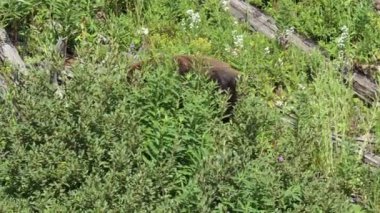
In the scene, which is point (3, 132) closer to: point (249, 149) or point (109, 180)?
point (109, 180)

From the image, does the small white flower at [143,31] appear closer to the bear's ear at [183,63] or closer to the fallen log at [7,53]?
the bear's ear at [183,63]

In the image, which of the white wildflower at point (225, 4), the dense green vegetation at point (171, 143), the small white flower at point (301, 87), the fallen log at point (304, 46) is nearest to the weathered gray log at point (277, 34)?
the fallen log at point (304, 46)

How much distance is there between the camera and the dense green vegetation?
515 centimetres

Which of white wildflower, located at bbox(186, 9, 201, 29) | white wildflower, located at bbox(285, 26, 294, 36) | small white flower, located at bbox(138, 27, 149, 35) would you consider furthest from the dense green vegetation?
white wildflower, located at bbox(285, 26, 294, 36)

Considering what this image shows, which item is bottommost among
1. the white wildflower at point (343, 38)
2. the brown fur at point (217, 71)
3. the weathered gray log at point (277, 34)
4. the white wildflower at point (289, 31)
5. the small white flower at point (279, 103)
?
the small white flower at point (279, 103)

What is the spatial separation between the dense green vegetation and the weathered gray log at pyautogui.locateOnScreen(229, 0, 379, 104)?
28 centimetres

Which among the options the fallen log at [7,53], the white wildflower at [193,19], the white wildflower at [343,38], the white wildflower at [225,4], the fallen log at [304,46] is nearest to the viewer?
the fallen log at [304,46]

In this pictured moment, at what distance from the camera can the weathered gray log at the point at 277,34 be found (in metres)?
7.78

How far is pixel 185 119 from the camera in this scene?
19.0 feet

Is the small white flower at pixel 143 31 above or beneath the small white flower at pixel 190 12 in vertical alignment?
beneath

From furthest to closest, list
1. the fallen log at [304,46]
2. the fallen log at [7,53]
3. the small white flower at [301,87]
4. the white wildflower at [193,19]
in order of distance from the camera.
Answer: the white wildflower at [193,19]
the small white flower at [301,87]
the fallen log at [7,53]
the fallen log at [304,46]

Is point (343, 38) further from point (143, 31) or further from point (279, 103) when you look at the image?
point (143, 31)

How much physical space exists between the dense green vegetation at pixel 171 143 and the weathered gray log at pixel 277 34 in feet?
0.91

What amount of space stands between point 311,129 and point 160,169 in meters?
1.43
